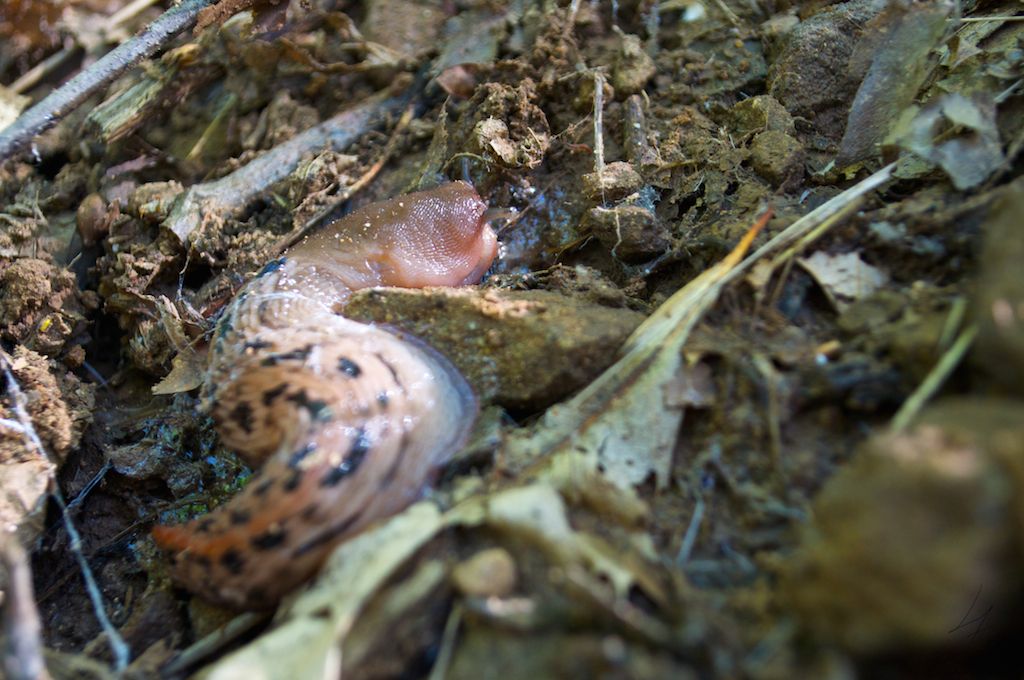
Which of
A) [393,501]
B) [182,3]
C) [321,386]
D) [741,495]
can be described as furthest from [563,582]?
[182,3]

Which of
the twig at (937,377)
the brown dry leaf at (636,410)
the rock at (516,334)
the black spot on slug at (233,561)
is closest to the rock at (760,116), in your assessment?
the brown dry leaf at (636,410)

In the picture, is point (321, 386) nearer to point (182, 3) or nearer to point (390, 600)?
point (390, 600)

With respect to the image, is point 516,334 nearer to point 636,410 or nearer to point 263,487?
point 636,410

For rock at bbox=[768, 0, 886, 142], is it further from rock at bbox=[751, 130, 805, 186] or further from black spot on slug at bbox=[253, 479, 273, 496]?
black spot on slug at bbox=[253, 479, 273, 496]

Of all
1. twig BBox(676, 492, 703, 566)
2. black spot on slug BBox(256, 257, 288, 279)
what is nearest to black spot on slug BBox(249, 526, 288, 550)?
twig BBox(676, 492, 703, 566)

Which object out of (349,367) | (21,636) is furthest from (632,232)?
(21,636)

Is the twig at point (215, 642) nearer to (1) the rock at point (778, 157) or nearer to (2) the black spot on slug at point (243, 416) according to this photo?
(2) the black spot on slug at point (243, 416)
